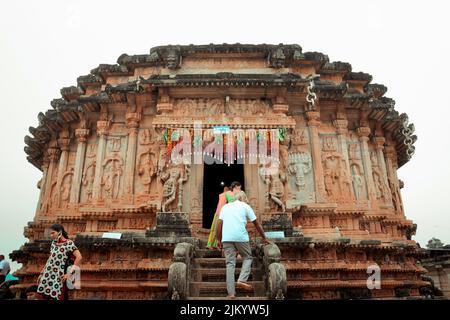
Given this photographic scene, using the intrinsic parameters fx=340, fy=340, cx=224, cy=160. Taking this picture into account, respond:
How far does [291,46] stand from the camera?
522 inches

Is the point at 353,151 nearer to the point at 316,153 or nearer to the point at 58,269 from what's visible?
the point at 316,153

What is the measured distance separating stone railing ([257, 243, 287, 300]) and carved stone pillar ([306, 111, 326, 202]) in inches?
182

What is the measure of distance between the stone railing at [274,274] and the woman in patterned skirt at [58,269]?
3509 millimetres

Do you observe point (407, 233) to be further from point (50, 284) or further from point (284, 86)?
point (50, 284)

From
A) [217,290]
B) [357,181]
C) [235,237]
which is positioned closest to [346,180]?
[357,181]

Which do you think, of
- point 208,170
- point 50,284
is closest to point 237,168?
point 208,170

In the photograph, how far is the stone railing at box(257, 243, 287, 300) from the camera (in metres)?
6.42

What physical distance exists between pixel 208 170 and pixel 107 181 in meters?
6.00

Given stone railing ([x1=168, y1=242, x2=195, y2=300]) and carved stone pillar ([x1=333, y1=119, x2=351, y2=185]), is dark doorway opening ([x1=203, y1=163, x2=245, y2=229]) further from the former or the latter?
stone railing ([x1=168, y1=242, x2=195, y2=300])

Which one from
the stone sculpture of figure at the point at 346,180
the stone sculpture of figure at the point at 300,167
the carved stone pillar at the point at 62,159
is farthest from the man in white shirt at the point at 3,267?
the stone sculpture of figure at the point at 346,180

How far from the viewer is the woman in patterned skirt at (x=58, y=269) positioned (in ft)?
18.0

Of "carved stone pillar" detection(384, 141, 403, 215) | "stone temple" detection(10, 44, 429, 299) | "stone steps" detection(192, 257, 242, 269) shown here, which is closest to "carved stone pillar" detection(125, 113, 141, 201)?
"stone temple" detection(10, 44, 429, 299)

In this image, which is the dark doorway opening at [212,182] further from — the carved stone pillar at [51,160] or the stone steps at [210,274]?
the stone steps at [210,274]
